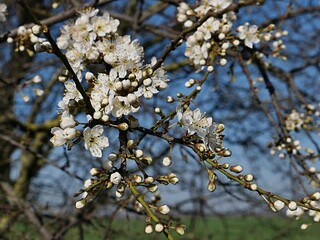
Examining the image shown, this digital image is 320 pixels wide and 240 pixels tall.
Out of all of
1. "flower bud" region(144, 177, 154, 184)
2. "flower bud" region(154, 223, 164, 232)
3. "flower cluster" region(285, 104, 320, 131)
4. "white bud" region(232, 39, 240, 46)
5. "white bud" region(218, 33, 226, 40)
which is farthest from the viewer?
"flower cluster" region(285, 104, 320, 131)

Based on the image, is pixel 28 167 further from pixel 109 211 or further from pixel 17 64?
pixel 109 211

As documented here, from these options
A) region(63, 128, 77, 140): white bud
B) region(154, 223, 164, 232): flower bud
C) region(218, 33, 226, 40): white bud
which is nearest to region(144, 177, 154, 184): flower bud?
region(154, 223, 164, 232): flower bud

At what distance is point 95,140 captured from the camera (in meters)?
1.46

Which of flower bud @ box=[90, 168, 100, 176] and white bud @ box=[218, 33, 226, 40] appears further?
white bud @ box=[218, 33, 226, 40]

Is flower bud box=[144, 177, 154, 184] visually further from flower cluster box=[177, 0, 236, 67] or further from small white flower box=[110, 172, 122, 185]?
flower cluster box=[177, 0, 236, 67]

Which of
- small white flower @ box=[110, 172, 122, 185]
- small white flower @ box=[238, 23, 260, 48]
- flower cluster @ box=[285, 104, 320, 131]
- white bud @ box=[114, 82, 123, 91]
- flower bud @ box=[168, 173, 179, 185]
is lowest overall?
flower cluster @ box=[285, 104, 320, 131]

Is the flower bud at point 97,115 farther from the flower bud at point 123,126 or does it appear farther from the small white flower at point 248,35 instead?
the small white flower at point 248,35

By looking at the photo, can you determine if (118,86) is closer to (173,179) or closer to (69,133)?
(69,133)

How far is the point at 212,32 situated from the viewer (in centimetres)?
212

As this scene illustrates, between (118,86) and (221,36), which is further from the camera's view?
(221,36)

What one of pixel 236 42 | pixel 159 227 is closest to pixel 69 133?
pixel 159 227

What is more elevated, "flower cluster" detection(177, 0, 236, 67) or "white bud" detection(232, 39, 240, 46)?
"flower cluster" detection(177, 0, 236, 67)

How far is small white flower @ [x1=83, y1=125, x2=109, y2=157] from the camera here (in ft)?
4.59

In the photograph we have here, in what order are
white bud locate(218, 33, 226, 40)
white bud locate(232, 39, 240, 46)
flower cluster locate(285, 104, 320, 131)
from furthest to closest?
1. flower cluster locate(285, 104, 320, 131)
2. white bud locate(232, 39, 240, 46)
3. white bud locate(218, 33, 226, 40)
